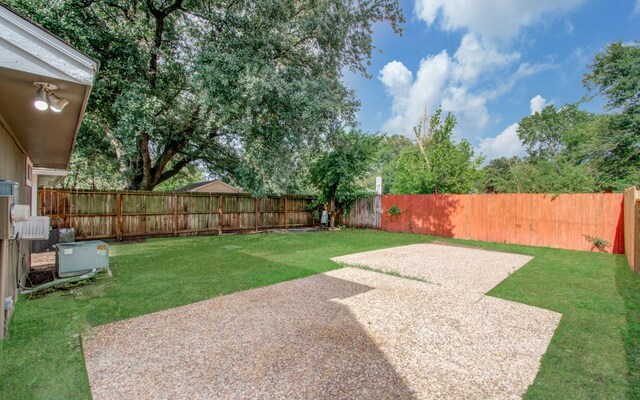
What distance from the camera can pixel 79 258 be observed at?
5070mm

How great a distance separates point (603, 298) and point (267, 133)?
909 centimetres

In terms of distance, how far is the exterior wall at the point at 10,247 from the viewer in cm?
277

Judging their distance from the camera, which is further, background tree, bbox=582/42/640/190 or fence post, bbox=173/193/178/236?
background tree, bbox=582/42/640/190

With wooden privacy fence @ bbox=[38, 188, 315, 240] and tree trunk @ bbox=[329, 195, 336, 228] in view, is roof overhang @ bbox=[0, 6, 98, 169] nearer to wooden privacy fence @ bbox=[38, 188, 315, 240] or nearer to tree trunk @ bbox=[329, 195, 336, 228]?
wooden privacy fence @ bbox=[38, 188, 315, 240]

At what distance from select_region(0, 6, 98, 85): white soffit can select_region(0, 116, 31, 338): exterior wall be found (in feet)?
5.33

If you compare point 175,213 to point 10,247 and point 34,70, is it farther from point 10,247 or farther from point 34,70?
point 34,70

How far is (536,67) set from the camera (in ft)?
69.8

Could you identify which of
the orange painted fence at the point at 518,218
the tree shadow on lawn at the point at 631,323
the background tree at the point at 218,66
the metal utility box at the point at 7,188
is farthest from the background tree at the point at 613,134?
the metal utility box at the point at 7,188

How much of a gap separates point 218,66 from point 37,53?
24.2 ft

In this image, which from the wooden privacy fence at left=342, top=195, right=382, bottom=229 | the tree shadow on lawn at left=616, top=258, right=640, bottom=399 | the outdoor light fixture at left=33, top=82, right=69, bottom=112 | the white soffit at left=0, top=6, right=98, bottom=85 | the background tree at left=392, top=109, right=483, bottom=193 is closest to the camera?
the white soffit at left=0, top=6, right=98, bottom=85

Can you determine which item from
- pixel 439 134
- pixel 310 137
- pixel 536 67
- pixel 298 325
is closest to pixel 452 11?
pixel 439 134

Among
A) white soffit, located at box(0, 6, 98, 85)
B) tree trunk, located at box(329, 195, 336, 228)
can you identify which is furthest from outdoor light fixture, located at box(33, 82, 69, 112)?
tree trunk, located at box(329, 195, 336, 228)

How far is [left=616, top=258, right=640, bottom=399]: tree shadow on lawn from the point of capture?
2346 mm

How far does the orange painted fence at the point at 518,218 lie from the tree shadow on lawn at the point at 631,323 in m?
2.90
